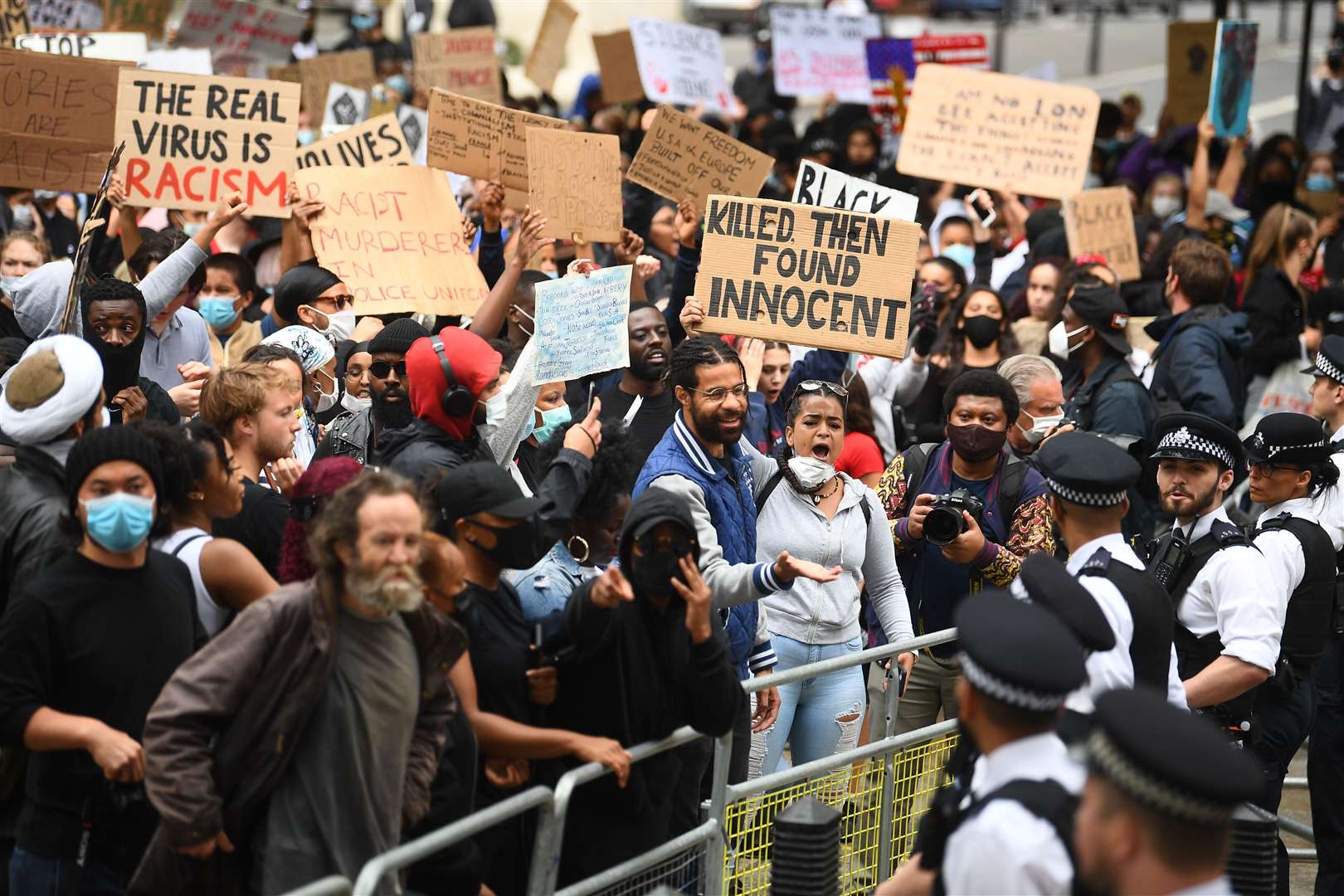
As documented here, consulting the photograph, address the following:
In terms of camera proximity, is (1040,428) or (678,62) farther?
(678,62)

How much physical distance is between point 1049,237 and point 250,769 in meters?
8.53

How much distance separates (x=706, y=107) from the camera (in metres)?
14.3

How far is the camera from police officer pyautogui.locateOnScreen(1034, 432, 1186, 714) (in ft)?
15.5

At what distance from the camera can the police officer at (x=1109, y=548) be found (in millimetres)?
4719

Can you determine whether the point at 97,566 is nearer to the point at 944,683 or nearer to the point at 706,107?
the point at 944,683

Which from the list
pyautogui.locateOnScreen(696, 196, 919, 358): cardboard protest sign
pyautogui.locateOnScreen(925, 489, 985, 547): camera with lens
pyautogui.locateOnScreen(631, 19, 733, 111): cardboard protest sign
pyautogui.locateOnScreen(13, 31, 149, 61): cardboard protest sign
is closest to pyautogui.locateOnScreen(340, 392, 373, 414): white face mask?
pyautogui.locateOnScreen(696, 196, 919, 358): cardboard protest sign

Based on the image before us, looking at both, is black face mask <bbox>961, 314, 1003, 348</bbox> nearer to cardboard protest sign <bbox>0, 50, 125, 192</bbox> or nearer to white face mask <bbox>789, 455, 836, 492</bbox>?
white face mask <bbox>789, 455, 836, 492</bbox>

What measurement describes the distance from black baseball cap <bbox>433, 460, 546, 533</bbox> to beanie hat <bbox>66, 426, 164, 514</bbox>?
0.75 meters

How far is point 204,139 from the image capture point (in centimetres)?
828

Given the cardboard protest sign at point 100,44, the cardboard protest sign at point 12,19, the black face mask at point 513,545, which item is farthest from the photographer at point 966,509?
the cardboard protest sign at point 12,19

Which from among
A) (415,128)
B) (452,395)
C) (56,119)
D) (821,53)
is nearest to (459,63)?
(415,128)

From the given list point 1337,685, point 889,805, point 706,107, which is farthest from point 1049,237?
point 889,805

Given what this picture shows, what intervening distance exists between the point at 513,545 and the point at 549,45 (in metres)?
9.56

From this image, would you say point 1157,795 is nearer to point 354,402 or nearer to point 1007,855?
point 1007,855
